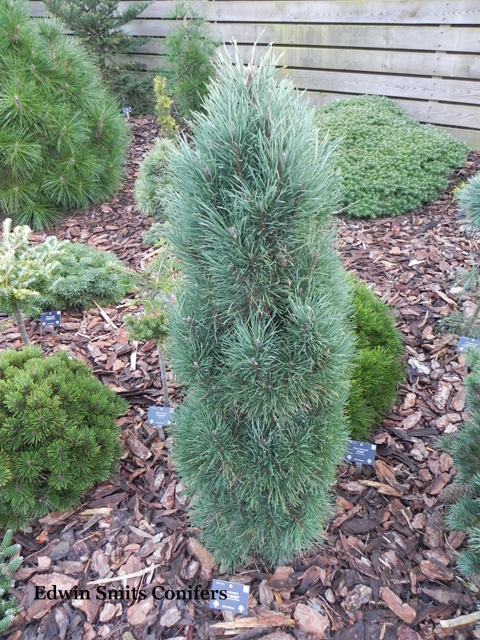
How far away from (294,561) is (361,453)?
618mm

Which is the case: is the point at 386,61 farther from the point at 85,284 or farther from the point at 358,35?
the point at 85,284

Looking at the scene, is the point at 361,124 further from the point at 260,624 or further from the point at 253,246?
the point at 260,624

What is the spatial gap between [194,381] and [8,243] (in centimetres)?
147

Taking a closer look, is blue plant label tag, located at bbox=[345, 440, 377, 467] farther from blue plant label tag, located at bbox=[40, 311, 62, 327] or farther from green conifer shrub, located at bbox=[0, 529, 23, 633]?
blue plant label tag, located at bbox=[40, 311, 62, 327]

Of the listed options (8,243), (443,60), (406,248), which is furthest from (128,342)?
(443,60)

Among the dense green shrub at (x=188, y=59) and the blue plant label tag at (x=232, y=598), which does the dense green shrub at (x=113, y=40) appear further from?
the blue plant label tag at (x=232, y=598)

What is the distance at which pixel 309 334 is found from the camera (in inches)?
52.9

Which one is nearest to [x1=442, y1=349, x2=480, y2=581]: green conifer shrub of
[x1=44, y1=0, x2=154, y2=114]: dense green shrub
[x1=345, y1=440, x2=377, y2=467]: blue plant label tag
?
[x1=345, y1=440, x2=377, y2=467]: blue plant label tag

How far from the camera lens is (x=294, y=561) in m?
2.06

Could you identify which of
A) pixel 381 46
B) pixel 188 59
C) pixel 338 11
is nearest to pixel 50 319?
pixel 188 59

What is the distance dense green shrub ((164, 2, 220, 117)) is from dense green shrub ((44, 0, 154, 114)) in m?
1.12

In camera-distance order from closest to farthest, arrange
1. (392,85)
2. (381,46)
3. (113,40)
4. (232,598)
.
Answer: (232,598) → (381,46) → (392,85) → (113,40)

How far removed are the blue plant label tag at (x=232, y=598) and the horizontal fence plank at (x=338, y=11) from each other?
6.17 metres

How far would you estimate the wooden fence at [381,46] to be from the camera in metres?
5.35
